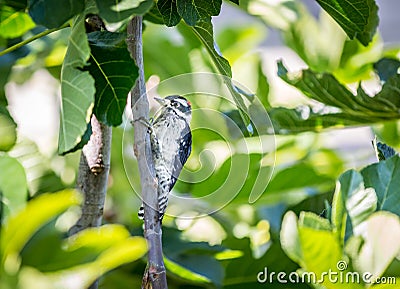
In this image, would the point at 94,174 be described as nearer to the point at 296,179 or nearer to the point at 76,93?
the point at 76,93

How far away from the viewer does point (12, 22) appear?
559mm

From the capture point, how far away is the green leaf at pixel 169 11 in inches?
15.5

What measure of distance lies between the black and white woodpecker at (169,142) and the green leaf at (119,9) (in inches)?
2.4

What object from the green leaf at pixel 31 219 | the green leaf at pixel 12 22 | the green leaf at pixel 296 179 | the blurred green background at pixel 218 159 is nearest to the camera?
the green leaf at pixel 31 219

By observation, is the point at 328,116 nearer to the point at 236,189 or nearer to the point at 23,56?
the point at 236,189

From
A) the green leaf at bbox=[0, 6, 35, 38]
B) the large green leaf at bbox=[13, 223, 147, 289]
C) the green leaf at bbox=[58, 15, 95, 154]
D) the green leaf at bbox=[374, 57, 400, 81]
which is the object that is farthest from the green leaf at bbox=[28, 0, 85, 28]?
the green leaf at bbox=[374, 57, 400, 81]

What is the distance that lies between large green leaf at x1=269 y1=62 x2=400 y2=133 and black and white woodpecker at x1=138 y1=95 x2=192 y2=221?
0.67 feet

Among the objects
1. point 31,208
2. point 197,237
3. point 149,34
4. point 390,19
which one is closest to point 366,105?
point 197,237

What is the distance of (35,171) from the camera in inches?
26.0

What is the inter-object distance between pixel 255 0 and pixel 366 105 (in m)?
0.21

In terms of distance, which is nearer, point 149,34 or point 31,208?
point 31,208

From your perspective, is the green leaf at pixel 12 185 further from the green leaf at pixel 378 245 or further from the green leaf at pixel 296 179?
the green leaf at pixel 296 179

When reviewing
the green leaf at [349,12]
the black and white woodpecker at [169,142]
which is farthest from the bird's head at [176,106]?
the green leaf at [349,12]

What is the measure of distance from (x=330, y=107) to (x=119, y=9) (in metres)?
0.33
